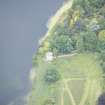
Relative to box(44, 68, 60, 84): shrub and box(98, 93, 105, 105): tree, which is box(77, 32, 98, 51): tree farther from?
box(98, 93, 105, 105): tree

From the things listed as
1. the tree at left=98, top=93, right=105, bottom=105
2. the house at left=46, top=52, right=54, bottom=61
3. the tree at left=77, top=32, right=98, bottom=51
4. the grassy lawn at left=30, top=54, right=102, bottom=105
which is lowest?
the tree at left=98, top=93, right=105, bottom=105

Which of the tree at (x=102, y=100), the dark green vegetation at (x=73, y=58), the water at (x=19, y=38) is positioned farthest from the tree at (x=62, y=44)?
the tree at (x=102, y=100)

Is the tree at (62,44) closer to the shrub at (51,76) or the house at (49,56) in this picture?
the house at (49,56)

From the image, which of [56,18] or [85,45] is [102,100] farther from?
[56,18]

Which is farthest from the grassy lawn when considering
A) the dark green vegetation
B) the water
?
the water

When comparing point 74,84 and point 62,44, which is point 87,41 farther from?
point 74,84

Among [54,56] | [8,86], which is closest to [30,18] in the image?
[54,56]
